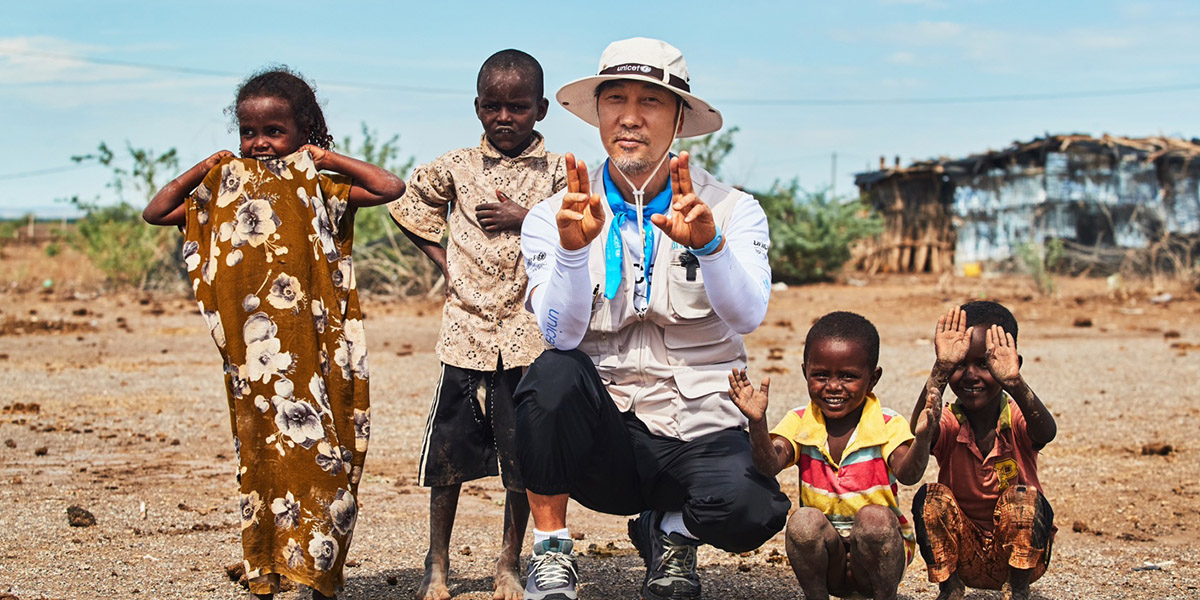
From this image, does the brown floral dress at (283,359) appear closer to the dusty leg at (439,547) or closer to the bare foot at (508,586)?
the dusty leg at (439,547)

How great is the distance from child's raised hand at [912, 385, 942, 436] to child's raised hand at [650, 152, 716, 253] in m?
0.79

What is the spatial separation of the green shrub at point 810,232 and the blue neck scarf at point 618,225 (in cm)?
1961

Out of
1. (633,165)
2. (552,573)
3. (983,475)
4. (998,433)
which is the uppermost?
(633,165)

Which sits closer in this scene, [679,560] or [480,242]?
[679,560]

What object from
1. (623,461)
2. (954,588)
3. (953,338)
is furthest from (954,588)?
(623,461)

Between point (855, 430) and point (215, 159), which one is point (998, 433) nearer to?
point (855, 430)

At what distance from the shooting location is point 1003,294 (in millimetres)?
21156

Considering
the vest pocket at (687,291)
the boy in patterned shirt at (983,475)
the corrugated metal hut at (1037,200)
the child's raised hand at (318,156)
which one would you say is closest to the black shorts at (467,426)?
the vest pocket at (687,291)

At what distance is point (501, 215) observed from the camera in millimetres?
4160

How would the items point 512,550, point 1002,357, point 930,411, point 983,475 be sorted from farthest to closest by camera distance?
point 512,550 → point 983,475 → point 1002,357 → point 930,411

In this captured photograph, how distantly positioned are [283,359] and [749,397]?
1.40 metres

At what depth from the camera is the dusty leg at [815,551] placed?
3332 mm

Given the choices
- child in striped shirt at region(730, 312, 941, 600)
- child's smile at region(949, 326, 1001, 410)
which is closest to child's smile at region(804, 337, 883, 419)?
child in striped shirt at region(730, 312, 941, 600)

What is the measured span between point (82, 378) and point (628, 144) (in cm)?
849
